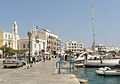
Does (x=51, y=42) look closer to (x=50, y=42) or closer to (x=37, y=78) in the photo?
(x=50, y=42)

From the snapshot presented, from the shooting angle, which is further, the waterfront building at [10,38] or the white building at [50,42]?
the white building at [50,42]

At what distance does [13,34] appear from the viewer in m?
144

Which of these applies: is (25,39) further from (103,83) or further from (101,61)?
(103,83)

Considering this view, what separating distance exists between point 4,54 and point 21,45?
32.9m

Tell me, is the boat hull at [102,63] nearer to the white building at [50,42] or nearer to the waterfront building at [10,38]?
the waterfront building at [10,38]

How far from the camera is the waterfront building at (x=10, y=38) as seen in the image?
130750 mm

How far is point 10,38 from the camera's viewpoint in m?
139

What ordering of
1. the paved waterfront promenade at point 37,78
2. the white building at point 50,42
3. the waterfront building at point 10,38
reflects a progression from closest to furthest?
the paved waterfront promenade at point 37,78, the waterfront building at point 10,38, the white building at point 50,42

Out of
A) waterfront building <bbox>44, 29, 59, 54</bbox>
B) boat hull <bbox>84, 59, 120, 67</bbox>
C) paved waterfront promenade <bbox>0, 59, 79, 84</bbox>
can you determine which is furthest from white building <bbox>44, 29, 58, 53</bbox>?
paved waterfront promenade <bbox>0, 59, 79, 84</bbox>

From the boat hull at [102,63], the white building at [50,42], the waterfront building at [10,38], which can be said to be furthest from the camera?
the white building at [50,42]

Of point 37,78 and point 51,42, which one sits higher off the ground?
point 51,42

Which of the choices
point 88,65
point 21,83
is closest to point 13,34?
point 88,65

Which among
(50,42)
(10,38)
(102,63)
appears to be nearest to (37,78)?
(102,63)

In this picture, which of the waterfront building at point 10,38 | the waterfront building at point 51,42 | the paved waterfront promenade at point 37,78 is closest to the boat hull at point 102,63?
the paved waterfront promenade at point 37,78
